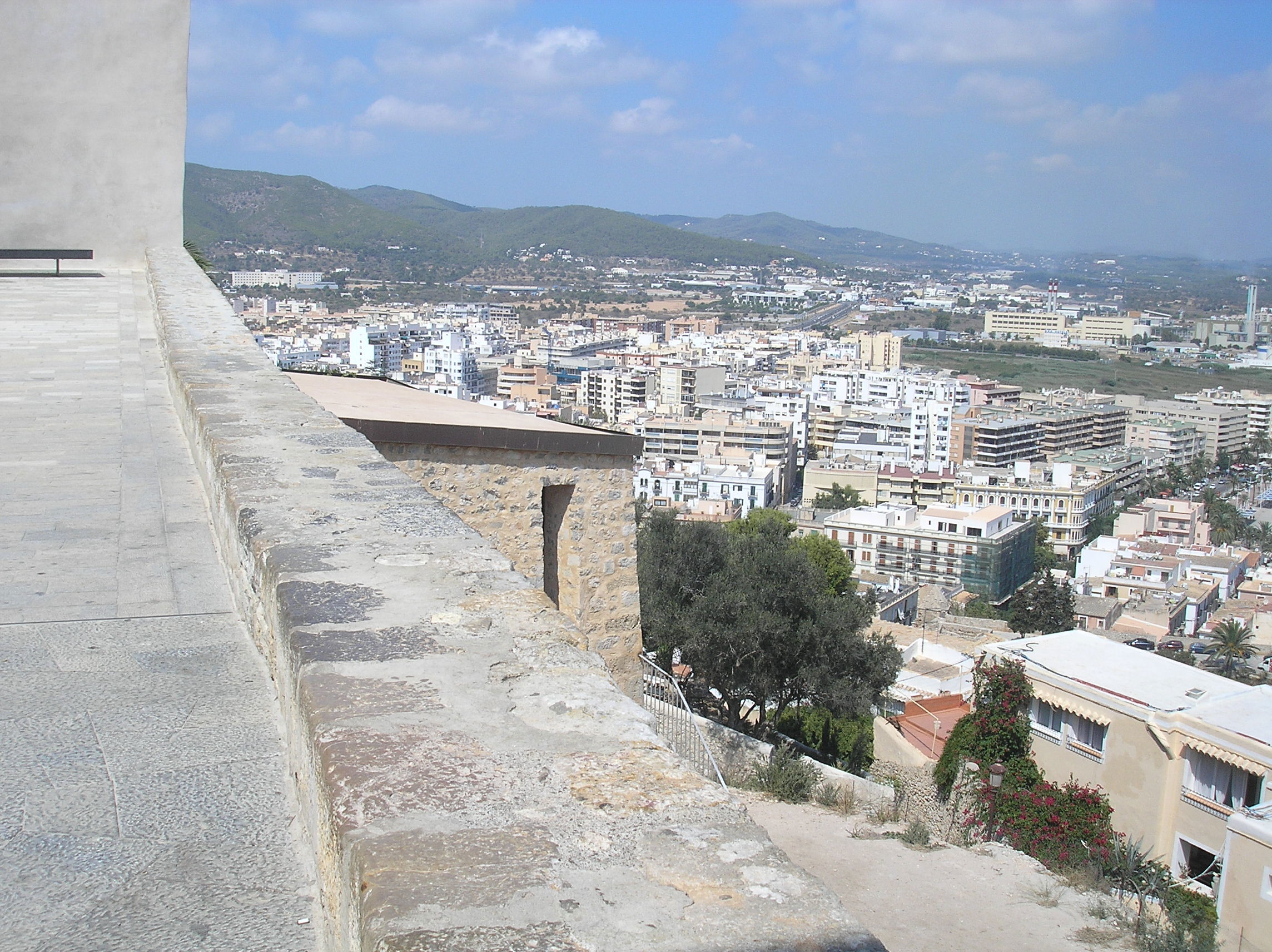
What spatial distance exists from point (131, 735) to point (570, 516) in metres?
3.44

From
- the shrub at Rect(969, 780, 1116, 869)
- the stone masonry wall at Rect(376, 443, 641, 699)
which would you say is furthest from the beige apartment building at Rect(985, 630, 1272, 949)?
the stone masonry wall at Rect(376, 443, 641, 699)

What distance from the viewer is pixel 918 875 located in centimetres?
486

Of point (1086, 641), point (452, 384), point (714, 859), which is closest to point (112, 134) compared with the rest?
point (714, 859)

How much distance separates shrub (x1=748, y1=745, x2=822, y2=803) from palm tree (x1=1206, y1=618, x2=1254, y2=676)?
21.1 meters

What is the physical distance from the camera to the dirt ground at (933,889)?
13.9 ft

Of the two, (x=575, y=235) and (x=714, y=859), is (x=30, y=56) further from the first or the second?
(x=575, y=235)

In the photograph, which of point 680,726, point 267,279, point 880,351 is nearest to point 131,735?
point 680,726

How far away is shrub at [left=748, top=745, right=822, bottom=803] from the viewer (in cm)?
589

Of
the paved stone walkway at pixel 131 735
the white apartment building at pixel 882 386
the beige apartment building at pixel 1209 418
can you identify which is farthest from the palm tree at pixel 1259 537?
the paved stone walkway at pixel 131 735

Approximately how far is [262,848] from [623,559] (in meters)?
3.80

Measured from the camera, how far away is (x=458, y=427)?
4492mm

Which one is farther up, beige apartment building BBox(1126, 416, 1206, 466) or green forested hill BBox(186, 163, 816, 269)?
green forested hill BBox(186, 163, 816, 269)

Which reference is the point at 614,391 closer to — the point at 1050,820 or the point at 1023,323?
the point at 1050,820

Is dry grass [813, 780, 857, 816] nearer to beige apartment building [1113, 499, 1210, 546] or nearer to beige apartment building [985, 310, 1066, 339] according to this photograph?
beige apartment building [1113, 499, 1210, 546]
